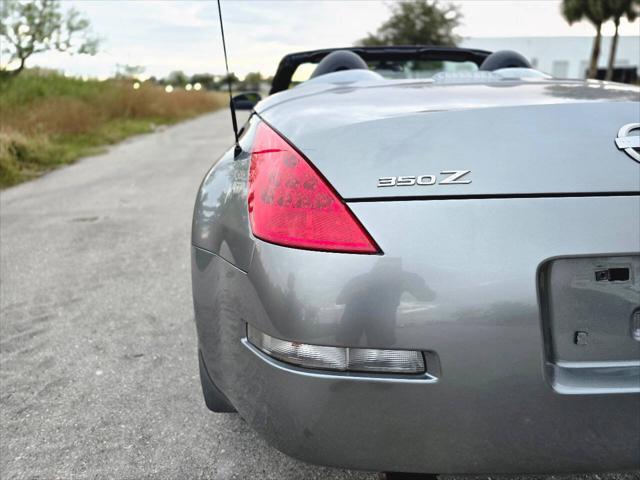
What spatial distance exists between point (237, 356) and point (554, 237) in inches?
31.8

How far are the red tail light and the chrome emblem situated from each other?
0.59m

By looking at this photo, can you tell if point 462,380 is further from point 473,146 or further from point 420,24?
point 420,24

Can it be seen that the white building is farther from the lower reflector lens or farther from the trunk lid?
the lower reflector lens

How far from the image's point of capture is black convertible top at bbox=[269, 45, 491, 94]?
3.85m

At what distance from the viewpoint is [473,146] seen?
1.26 m

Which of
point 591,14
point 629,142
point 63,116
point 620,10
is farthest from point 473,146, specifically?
point 591,14

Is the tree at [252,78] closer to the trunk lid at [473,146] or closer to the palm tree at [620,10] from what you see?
the trunk lid at [473,146]

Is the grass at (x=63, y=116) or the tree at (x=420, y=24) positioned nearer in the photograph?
the grass at (x=63, y=116)

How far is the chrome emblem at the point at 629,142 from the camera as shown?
1.23 meters

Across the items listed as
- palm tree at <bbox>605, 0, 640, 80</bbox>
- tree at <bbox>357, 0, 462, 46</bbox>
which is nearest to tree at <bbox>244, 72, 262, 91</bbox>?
tree at <bbox>357, 0, 462, 46</bbox>

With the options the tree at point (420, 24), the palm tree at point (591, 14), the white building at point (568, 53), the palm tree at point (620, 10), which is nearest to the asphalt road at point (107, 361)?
the tree at point (420, 24)

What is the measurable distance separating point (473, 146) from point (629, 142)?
0.34 meters

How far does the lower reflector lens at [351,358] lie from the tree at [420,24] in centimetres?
3094

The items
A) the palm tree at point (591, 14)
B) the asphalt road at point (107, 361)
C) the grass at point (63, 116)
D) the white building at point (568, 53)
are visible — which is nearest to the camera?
the asphalt road at point (107, 361)
